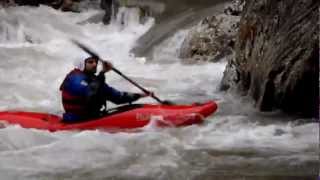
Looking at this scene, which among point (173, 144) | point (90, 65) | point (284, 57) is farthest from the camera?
point (284, 57)

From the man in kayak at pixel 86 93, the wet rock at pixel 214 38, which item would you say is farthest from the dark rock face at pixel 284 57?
the wet rock at pixel 214 38

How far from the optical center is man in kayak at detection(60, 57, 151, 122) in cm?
740

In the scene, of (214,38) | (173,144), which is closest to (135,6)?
(214,38)

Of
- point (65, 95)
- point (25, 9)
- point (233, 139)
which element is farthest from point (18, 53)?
point (233, 139)

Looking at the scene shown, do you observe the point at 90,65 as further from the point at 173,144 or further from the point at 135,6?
the point at 135,6

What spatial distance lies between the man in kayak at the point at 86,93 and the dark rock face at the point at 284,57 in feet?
5.21

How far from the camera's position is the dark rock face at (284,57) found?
7719 mm

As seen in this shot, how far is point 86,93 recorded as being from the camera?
7418mm

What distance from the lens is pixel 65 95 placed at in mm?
7539

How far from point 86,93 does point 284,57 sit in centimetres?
221

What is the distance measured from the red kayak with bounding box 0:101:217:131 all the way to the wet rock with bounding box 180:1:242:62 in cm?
473

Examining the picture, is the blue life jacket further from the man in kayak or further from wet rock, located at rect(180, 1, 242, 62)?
wet rock, located at rect(180, 1, 242, 62)

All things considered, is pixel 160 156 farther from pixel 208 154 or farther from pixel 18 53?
pixel 18 53

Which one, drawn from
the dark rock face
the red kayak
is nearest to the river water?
the red kayak
